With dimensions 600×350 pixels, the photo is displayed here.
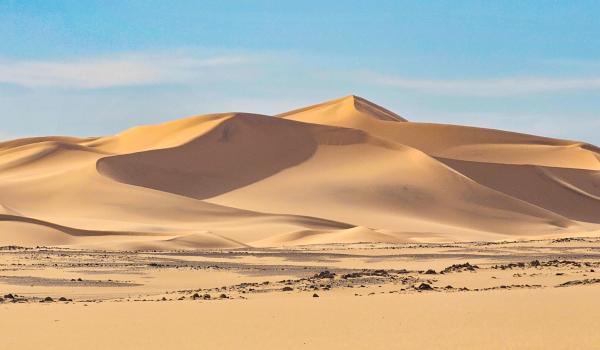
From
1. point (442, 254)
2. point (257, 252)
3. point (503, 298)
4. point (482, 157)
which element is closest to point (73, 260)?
point (257, 252)

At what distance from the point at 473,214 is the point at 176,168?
22567mm

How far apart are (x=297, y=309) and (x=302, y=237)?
36806 mm

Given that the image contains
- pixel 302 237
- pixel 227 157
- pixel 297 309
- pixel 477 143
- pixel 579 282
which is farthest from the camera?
pixel 477 143

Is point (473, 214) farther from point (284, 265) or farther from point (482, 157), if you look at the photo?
point (284, 265)

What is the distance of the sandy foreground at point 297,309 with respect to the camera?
39.7 ft

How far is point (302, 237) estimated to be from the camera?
52188mm

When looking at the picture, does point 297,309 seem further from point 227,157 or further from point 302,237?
point 227,157

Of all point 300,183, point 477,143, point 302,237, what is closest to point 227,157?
point 300,183

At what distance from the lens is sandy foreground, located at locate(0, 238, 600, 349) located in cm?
1209

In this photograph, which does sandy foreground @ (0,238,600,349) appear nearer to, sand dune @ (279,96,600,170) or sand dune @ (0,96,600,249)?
sand dune @ (0,96,600,249)

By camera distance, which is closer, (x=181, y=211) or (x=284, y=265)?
(x=284, y=265)

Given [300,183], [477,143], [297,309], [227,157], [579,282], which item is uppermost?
[477,143]

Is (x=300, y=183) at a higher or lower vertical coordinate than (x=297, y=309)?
higher

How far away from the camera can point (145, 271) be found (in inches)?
1083
